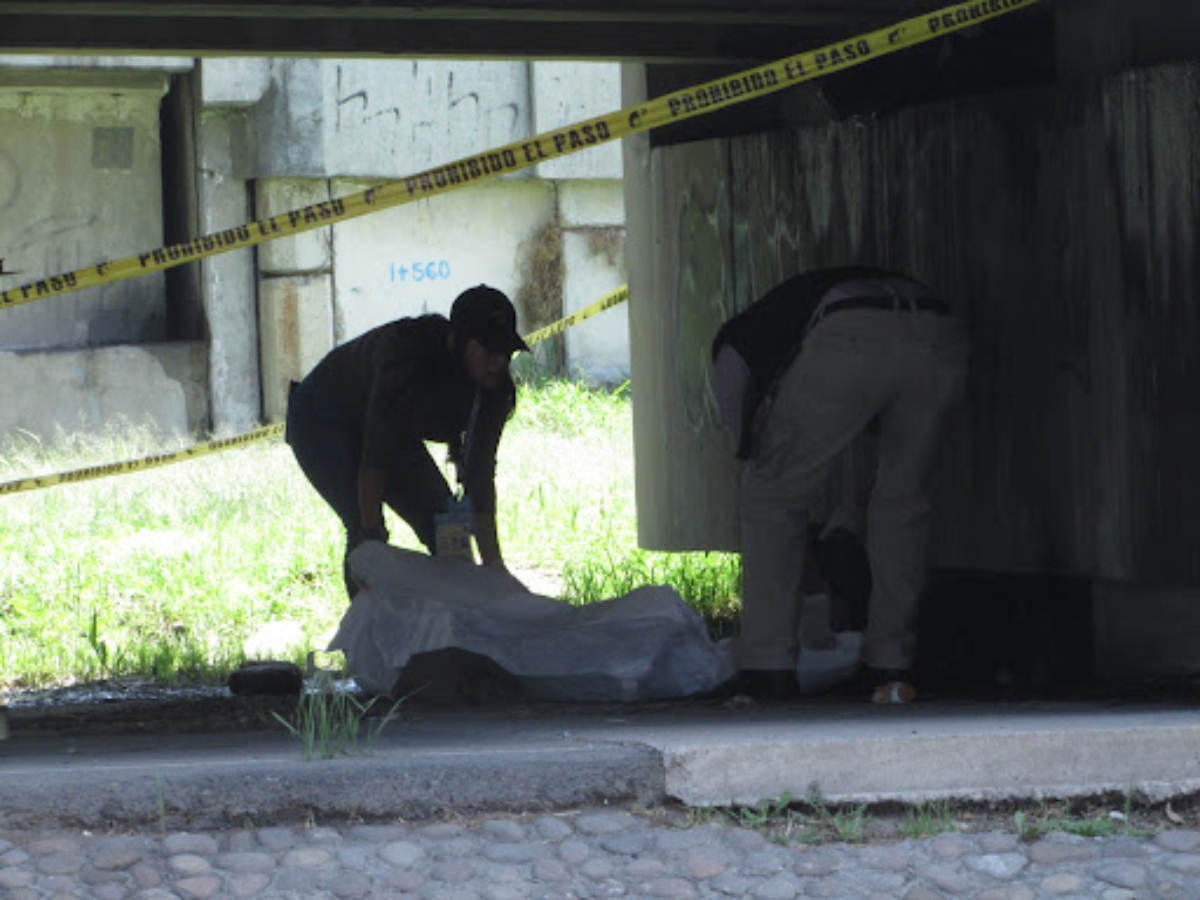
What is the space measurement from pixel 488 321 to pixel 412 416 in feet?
1.93

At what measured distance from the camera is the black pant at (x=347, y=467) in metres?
7.24

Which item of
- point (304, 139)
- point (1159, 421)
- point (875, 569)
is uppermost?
point (304, 139)

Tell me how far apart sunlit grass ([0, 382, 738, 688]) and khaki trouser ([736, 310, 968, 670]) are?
2.01 m

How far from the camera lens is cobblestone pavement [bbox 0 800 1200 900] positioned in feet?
13.3

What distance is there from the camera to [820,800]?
14.7 ft

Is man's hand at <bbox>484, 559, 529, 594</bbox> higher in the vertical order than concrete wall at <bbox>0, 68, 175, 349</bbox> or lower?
lower

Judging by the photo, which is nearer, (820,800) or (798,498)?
(820,800)

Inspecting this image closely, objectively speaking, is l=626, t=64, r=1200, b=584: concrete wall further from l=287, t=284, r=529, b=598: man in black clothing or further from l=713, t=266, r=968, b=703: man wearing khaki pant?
l=287, t=284, r=529, b=598: man in black clothing

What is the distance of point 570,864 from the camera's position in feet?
13.8

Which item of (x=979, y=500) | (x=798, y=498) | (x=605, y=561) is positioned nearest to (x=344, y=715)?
(x=798, y=498)

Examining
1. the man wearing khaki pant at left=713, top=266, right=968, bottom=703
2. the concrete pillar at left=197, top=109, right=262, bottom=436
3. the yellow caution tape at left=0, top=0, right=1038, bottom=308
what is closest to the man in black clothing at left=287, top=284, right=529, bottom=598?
the yellow caution tape at left=0, top=0, right=1038, bottom=308

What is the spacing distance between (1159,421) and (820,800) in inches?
76.1

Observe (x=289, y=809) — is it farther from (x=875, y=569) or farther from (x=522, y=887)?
(x=875, y=569)

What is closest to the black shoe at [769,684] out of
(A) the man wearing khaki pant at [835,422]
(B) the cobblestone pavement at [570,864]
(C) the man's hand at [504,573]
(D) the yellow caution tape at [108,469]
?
(A) the man wearing khaki pant at [835,422]
